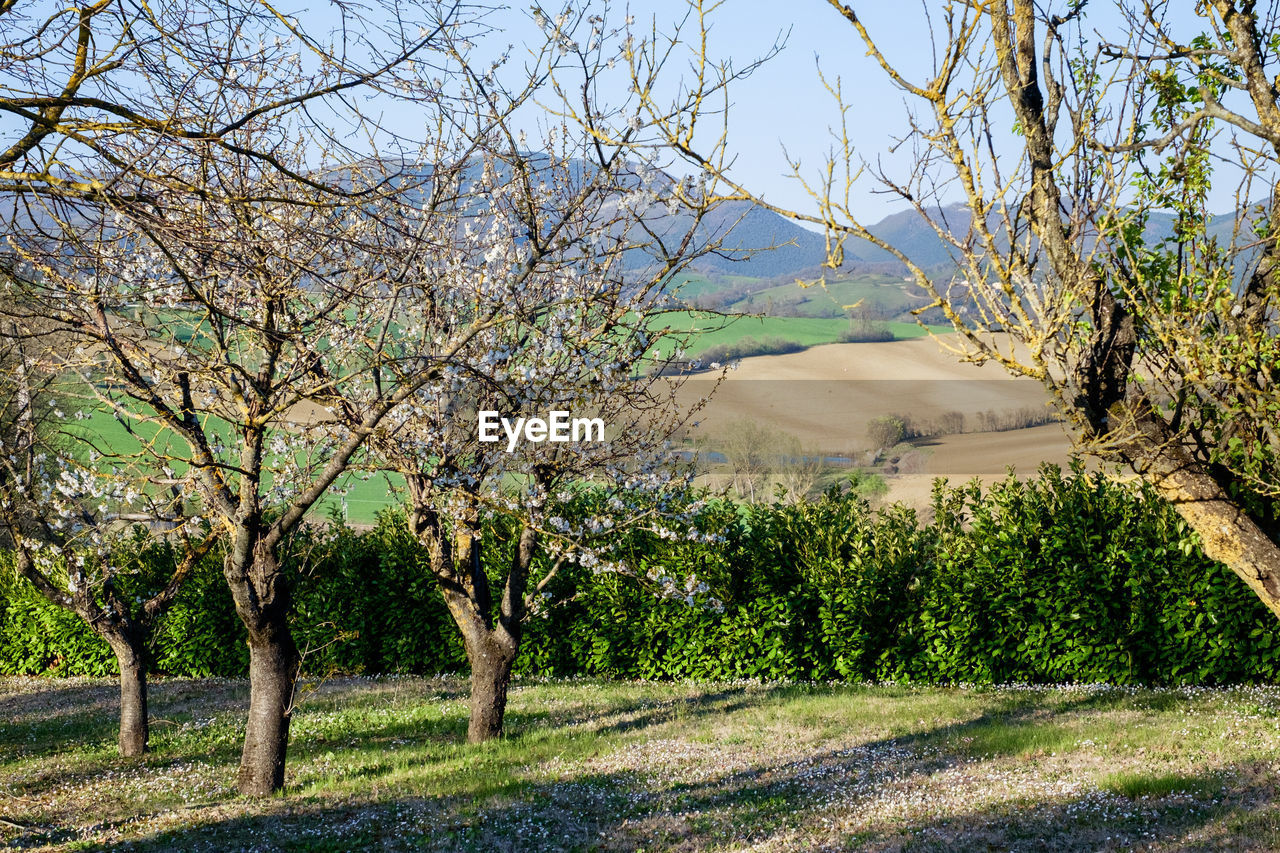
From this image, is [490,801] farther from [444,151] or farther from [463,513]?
[444,151]

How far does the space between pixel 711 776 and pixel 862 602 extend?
Result: 386 centimetres

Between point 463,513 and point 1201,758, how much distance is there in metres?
5.59

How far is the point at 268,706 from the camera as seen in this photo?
274 inches

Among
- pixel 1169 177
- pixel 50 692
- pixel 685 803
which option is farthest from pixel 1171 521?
pixel 50 692

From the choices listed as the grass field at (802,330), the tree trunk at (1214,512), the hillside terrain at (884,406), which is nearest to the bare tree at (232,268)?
the tree trunk at (1214,512)

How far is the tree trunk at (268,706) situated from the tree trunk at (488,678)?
167 cm

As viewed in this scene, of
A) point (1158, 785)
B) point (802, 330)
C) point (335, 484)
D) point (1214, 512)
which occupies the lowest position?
point (1158, 785)

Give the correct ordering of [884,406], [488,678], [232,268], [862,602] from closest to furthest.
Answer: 1. [232,268]
2. [488,678]
3. [862,602]
4. [884,406]

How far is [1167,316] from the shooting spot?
18.1 feet

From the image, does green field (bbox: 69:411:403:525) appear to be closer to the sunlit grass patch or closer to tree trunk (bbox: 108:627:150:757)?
tree trunk (bbox: 108:627:150:757)

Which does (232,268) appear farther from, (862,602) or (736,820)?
(862,602)

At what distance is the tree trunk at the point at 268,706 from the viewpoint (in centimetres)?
691

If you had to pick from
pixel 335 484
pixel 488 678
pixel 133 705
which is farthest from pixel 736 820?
pixel 335 484

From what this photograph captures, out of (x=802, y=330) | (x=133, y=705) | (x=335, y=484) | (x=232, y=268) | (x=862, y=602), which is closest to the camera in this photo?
(x=232, y=268)
